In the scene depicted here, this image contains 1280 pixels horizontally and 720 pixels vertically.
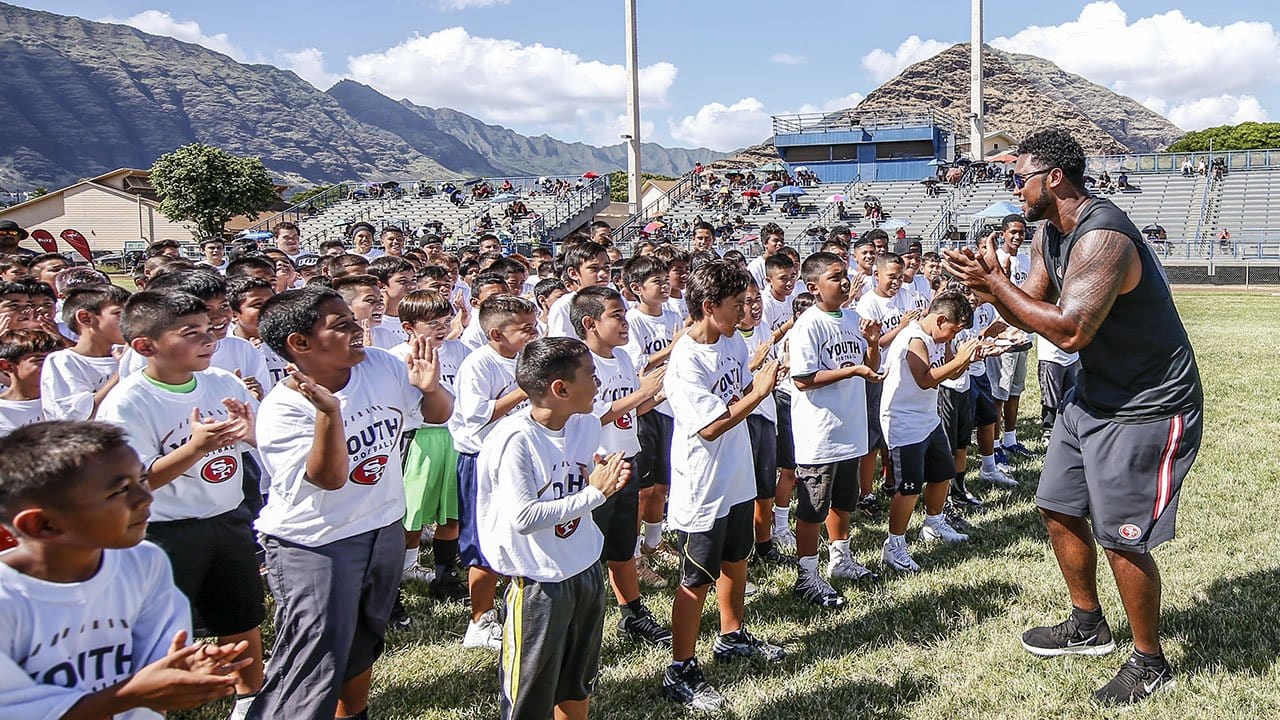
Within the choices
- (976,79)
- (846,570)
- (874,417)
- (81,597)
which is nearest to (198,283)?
(81,597)

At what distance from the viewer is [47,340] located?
414 cm

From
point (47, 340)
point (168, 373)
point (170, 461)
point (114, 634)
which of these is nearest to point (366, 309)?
point (47, 340)

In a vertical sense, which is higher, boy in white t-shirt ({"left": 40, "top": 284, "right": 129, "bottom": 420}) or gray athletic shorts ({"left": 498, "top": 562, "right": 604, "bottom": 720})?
boy in white t-shirt ({"left": 40, "top": 284, "right": 129, "bottom": 420})

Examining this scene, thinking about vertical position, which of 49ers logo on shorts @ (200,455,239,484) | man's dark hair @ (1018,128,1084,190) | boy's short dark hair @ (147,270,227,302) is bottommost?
49ers logo on shorts @ (200,455,239,484)

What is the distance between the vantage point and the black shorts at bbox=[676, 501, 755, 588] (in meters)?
3.97

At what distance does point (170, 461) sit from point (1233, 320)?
21716mm

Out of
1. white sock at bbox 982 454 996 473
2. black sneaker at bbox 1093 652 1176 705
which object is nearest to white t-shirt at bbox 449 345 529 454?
black sneaker at bbox 1093 652 1176 705

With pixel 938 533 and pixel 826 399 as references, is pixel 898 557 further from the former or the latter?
pixel 826 399

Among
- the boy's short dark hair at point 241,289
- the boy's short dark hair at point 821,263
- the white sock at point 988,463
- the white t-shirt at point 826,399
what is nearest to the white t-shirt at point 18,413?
the boy's short dark hair at point 241,289

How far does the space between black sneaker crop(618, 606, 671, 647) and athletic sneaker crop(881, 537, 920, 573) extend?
1.80 metres

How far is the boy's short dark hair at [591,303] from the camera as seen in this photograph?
460cm

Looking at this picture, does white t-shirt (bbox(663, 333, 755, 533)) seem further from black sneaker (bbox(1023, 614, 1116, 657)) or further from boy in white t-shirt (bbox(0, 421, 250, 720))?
boy in white t-shirt (bbox(0, 421, 250, 720))

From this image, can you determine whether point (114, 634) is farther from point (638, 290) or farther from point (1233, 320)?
Result: point (1233, 320)

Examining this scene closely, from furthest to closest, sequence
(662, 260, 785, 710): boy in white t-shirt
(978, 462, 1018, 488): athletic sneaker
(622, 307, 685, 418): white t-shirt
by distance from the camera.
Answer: (978, 462, 1018, 488): athletic sneaker → (622, 307, 685, 418): white t-shirt → (662, 260, 785, 710): boy in white t-shirt
